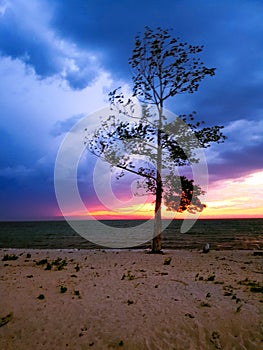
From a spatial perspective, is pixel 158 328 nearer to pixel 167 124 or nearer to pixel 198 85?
pixel 167 124

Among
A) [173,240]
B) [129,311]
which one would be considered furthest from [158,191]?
[173,240]

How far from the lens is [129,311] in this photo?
10500 mm

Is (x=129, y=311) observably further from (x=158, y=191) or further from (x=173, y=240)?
(x=173, y=240)

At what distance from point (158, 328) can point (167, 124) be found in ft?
58.9

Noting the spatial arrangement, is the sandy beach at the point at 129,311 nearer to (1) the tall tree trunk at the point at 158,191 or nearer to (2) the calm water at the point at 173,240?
(1) the tall tree trunk at the point at 158,191

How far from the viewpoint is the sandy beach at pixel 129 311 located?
350 inches

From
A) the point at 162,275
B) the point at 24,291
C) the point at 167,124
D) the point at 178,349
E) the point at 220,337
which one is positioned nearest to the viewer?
the point at 178,349

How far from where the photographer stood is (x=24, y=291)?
12492mm

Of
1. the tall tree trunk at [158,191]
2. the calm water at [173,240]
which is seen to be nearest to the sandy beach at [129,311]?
the tall tree trunk at [158,191]

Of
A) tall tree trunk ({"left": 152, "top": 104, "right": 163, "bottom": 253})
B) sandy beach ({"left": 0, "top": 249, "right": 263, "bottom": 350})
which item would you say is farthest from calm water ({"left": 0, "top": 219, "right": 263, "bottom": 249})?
sandy beach ({"left": 0, "top": 249, "right": 263, "bottom": 350})

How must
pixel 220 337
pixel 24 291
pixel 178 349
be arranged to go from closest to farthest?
pixel 178 349, pixel 220 337, pixel 24 291

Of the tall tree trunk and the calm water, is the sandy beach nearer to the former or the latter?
the tall tree trunk

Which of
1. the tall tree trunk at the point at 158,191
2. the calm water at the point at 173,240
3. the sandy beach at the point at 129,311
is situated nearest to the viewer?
the sandy beach at the point at 129,311

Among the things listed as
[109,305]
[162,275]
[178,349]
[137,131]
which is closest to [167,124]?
[137,131]
